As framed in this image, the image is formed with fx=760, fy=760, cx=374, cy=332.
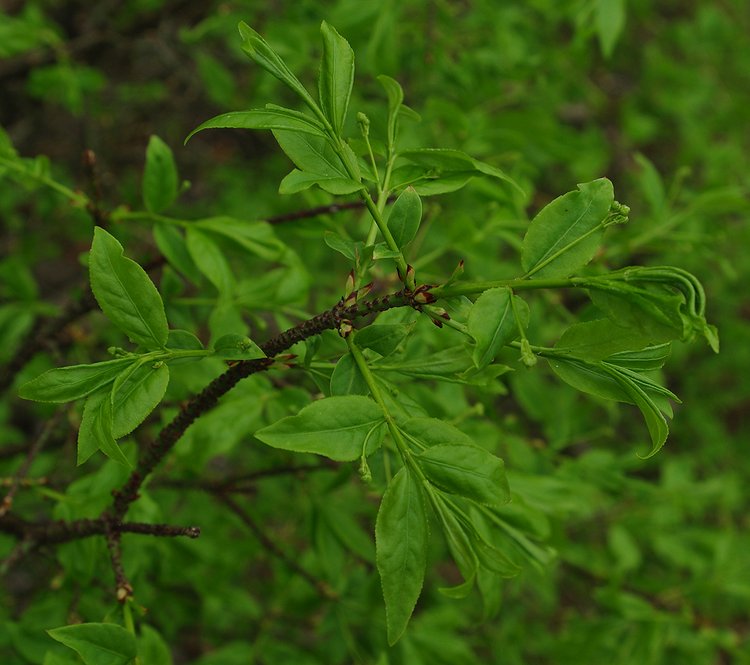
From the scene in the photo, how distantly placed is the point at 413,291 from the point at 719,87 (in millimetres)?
4018

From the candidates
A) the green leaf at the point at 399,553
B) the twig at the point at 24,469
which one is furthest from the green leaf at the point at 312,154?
the twig at the point at 24,469

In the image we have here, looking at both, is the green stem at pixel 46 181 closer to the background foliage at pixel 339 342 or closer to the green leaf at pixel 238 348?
the background foliage at pixel 339 342

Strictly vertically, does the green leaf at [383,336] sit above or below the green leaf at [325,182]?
below

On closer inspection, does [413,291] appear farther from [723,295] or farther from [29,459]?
[723,295]

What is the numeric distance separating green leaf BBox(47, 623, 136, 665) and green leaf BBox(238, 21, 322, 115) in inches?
31.8

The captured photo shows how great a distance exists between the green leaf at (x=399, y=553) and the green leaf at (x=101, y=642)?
43 centimetres

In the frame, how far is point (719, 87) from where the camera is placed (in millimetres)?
4262

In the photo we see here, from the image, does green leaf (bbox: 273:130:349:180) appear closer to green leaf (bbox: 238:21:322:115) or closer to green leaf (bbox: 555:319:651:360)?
green leaf (bbox: 238:21:322:115)

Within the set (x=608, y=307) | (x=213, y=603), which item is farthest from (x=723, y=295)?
(x=608, y=307)

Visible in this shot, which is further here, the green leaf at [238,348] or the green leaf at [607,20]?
the green leaf at [607,20]

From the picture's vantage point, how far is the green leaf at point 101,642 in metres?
1.10

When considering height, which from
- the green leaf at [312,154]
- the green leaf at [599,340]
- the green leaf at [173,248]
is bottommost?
the green leaf at [173,248]

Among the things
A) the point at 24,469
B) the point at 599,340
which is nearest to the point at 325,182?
the point at 599,340

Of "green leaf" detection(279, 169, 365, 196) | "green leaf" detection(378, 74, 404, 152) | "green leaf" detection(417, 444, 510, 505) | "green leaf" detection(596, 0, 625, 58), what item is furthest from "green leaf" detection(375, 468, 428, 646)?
"green leaf" detection(596, 0, 625, 58)
